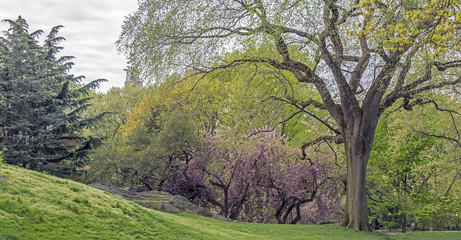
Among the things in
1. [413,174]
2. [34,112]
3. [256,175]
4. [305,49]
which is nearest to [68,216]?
[305,49]

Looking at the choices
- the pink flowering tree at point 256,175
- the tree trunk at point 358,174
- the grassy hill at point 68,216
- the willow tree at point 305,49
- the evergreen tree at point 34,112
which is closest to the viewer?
the grassy hill at point 68,216

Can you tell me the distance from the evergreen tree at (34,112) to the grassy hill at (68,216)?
1822 cm

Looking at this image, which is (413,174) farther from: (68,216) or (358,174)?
(68,216)

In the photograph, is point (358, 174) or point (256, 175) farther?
point (256, 175)

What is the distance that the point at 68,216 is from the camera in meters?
8.05

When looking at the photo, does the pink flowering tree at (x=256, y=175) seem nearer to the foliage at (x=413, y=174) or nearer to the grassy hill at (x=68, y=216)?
the foliage at (x=413, y=174)

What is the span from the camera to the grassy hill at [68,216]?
7062mm

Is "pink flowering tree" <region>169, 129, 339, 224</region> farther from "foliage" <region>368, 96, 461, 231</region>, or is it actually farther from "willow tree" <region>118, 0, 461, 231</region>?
"willow tree" <region>118, 0, 461, 231</region>

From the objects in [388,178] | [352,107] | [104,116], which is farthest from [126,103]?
[352,107]

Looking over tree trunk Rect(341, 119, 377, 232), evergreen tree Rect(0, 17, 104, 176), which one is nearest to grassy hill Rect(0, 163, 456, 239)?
tree trunk Rect(341, 119, 377, 232)

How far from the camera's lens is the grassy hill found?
7.06 meters

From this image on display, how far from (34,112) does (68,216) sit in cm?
2203

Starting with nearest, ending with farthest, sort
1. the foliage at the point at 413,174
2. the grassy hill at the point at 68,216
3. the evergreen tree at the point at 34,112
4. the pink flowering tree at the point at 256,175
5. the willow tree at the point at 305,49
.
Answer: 1. the grassy hill at the point at 68,216
2. the willow tree at the point at 305,49
3. the foliage at the point at 413,174
4. the pink flowering tree at the point at 256,175
5. the evergreen tree at the point at 34,112

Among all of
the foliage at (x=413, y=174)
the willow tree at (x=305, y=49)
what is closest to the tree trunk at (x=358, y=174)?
the willow tree at (x=305, y=49)
